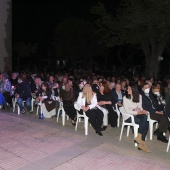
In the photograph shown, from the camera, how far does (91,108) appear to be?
24.2ft

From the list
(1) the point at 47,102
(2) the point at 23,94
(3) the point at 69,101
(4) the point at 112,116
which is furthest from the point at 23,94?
(4) the point at 112,116

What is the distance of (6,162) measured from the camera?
519cm

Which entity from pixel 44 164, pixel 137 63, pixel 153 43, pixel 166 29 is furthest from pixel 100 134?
pixel 137 63

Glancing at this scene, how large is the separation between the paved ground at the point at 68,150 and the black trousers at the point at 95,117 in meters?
0.25

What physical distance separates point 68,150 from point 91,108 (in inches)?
65.6

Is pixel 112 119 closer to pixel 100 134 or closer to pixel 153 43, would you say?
pixel 100 134

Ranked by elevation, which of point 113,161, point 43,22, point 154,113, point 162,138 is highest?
point 43,22

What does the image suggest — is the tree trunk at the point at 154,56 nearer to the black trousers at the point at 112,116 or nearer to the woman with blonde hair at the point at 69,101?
the black trousers at the point at 112,116

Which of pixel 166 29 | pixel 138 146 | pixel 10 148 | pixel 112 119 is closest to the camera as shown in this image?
pixel 10 148

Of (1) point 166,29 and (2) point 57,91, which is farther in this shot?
(1) point 166,29

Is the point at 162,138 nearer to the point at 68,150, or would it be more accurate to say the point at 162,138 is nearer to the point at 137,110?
the point at 137,110

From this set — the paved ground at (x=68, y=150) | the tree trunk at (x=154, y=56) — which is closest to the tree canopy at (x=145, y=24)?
the tree trunk at (x=154, y=56)

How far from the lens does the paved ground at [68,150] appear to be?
526 cm

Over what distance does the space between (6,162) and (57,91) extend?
15.2ft
